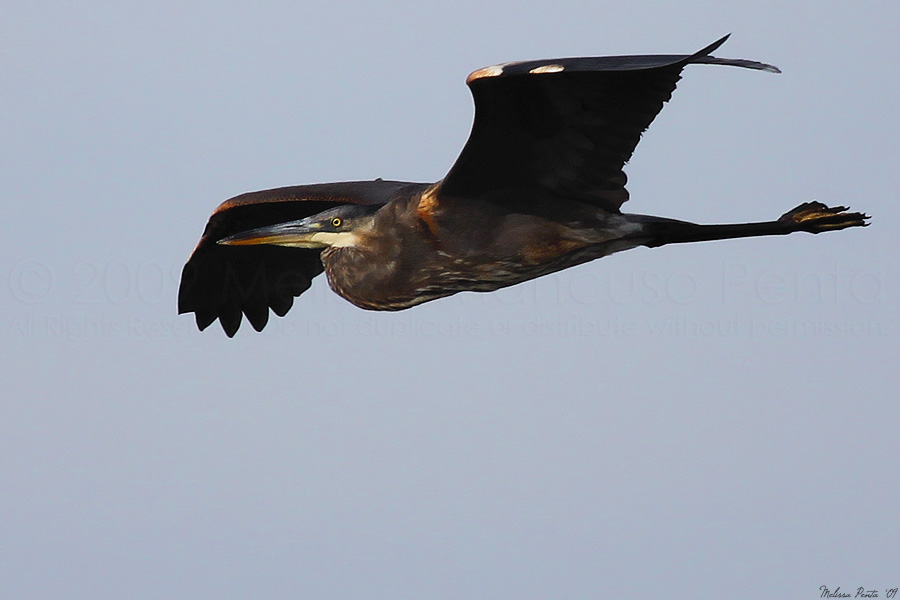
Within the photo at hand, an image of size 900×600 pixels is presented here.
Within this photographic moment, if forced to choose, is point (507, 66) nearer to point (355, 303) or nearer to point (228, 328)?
point (355, 303)

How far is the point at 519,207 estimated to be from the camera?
9.02m

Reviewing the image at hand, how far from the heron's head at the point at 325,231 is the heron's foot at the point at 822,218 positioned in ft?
9.87

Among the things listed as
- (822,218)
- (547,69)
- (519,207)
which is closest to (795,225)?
(822,218)

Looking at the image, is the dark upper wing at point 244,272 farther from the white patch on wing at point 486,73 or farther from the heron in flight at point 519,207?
the white patch on wing at point 486,73

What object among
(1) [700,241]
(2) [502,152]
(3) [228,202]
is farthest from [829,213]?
(3) [228,202]

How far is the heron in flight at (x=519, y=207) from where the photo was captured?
816cm

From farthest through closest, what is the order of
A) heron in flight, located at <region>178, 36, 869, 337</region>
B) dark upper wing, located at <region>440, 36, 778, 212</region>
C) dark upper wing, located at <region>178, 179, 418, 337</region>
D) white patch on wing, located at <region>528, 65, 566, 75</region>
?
dark upper wing, located at <region>178, 179, 418, 337</region>
heron in flight, located at <region>178, 36, 869, 337</region>
dark upper wing, located at <region>440, 36, 778, 212</region>
white patch on wing, located at <region>528, 65, 566, 75</region>

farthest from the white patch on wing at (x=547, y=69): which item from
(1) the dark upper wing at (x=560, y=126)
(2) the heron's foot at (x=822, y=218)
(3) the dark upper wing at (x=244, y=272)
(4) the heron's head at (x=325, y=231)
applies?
(3) the dark upper wing at (x=244, y=272)

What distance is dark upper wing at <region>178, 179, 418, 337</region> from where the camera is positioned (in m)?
11.6

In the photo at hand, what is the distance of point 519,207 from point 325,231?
1.50 metres

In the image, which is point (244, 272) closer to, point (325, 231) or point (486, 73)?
point (325, 231)

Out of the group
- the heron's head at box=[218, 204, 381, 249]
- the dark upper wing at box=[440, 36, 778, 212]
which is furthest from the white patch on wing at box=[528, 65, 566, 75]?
the heron's head at box=[218, 204, 381, 249]

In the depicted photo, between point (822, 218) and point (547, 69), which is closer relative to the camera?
point (547, 69)

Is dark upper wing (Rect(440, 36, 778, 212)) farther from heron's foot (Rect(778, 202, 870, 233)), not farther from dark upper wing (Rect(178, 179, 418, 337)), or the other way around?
dark upper wing (Rect(178, 179, 418, 337))
